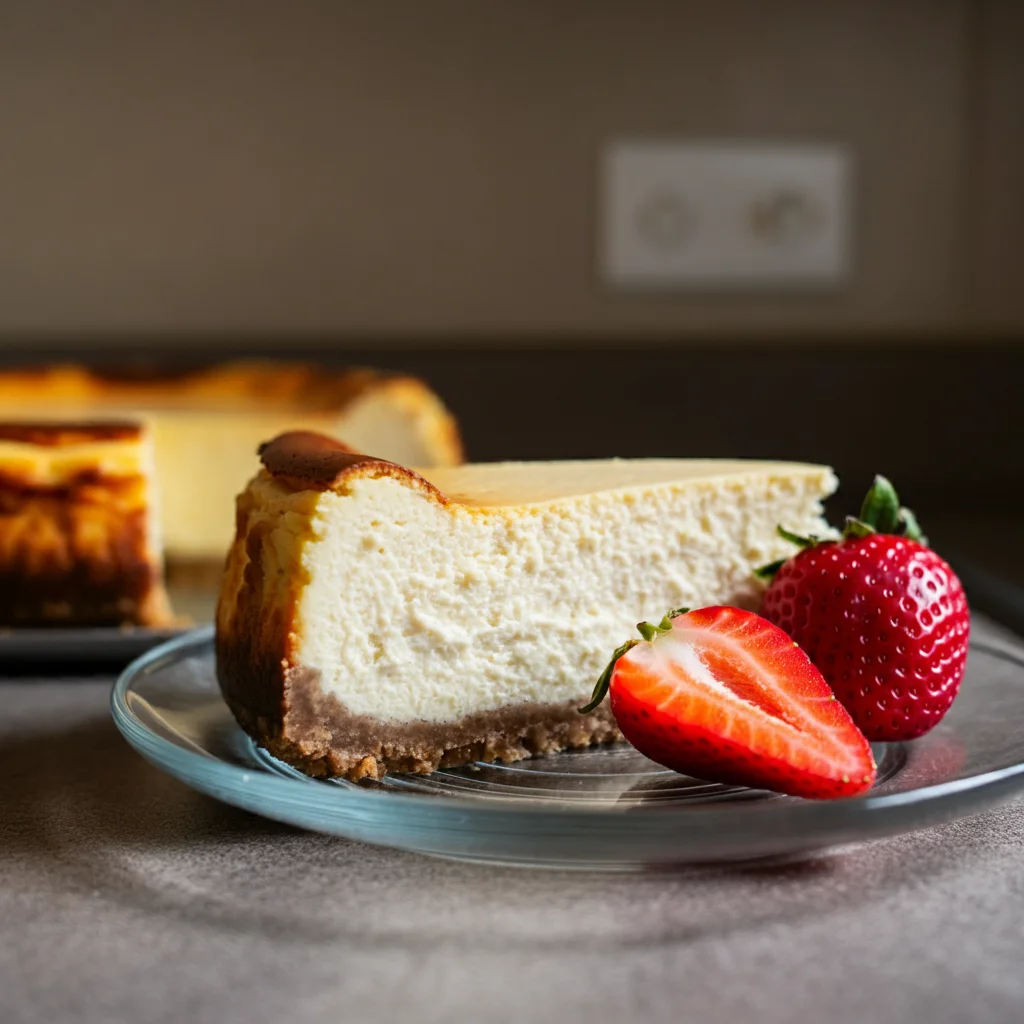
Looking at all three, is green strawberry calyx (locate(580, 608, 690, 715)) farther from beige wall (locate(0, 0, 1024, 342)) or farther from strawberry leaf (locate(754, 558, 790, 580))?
beige wall (locate(0, 0, 1024, 342))

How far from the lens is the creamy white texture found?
0.74 meters

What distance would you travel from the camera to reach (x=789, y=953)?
533mm

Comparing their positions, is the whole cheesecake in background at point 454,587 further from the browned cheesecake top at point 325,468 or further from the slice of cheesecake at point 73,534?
the slice of cheesecake at point 73,534

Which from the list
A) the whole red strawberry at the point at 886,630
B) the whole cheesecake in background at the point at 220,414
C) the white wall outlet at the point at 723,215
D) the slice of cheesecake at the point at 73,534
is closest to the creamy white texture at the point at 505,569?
the whole red strawberry at the point at 886,630

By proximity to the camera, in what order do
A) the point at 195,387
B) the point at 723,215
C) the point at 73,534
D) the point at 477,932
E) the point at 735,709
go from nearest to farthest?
1. the point at 477,932
2. the point at 735,709
3. the point at 73,534
4. the point at 195,387
5. the point at 723,215

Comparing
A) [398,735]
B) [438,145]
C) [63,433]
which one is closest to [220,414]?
[63,433]

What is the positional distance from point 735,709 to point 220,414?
102cm

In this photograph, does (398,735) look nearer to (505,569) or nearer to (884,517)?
(505,569)

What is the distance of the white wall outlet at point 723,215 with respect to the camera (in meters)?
1.79

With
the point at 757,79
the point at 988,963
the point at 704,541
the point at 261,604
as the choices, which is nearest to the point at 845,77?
the point at 757,79

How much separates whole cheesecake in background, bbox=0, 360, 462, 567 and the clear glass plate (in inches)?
28.0

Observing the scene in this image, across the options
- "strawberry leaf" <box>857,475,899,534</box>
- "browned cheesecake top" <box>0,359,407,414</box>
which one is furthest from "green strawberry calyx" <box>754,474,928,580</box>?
"browned cheesecake top" <box>0,359,407,414</box>

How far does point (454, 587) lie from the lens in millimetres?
789

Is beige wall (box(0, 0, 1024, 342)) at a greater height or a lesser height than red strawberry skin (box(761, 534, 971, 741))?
greater
